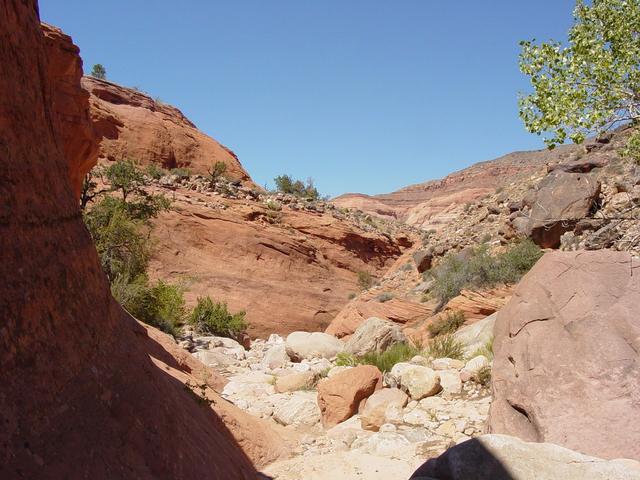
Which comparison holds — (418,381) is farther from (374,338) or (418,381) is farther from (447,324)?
(447,324)

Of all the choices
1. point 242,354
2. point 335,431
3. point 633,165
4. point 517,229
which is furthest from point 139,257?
point 633,165

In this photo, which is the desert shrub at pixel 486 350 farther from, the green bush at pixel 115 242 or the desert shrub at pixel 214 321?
the desert shrub at pixel 214 321

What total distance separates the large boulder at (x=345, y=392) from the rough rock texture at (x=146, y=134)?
23476mm

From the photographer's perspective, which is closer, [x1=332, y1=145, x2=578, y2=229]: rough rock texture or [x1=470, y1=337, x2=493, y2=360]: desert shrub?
[x1=470, y1=337, x2=493, y2=360]: desert shrub

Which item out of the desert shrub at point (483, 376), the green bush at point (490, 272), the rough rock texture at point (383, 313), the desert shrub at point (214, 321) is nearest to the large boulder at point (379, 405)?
the desert shrub at point (483, 376)

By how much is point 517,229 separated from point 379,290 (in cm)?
624

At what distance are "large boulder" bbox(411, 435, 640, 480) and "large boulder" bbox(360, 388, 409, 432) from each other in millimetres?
3288

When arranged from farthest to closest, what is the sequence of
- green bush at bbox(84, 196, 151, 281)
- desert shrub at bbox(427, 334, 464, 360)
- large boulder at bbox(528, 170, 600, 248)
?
large boulder at bbox(528, 170, 600, 248) < green bush at bbox(84, 196, 151, 281) < desert shrub at bbox(427, 334, 464, 360)

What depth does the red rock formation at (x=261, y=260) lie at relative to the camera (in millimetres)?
20641

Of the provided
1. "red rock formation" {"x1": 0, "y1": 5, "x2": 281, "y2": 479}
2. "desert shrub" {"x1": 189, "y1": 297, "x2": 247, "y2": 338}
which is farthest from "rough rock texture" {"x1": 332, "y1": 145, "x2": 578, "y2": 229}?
"red rock formation" {"x1": 0, "y1": 5, "x2": 281, "y2": 479}

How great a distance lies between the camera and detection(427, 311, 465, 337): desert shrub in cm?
1093

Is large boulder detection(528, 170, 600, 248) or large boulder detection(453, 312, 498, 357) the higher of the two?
large boulder detection(528, 170, 600, 248)

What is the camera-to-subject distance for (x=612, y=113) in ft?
24.2

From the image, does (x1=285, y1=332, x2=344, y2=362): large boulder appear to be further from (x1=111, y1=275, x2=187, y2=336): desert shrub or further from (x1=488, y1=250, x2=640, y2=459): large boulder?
(x1=488, y1=250, x2=640, y2=459): large boulder
